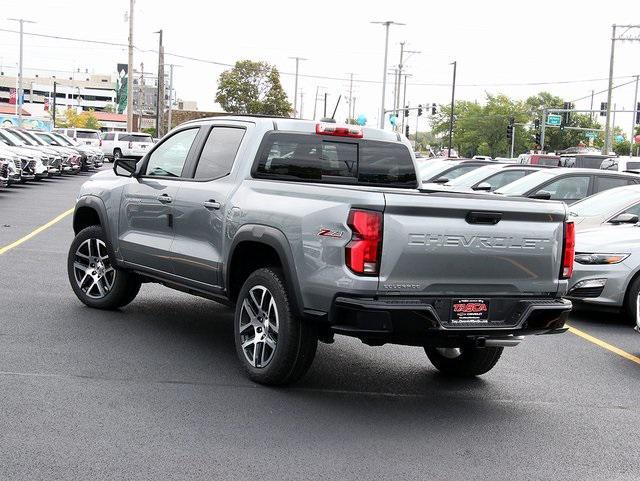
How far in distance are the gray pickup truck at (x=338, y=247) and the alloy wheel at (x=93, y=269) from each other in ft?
3.00

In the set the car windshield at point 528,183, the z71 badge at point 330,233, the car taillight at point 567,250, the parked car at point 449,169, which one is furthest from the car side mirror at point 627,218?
the parked car at point 449,169

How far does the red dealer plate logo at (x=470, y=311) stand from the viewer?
6.44 meters

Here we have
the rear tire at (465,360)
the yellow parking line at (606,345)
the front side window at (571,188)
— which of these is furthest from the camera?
the front side window at (571,188)

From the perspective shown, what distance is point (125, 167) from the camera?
9.20 m

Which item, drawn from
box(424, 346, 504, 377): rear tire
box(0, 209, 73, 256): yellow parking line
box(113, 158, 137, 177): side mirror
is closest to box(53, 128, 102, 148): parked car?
box(0, 209, 73, 256): yellow parking line

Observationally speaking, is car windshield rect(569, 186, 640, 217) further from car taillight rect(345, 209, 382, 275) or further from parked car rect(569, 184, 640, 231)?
car taillight rect(345, 209, 382, 275)

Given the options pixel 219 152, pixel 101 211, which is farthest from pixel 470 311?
pixel 101 211

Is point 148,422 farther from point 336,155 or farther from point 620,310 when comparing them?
point 620,310

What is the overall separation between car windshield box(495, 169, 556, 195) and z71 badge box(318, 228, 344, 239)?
9.35 meters

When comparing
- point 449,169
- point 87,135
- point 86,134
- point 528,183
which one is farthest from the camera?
point 86,134

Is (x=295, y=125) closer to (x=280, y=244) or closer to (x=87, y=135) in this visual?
(x=280, y=244)

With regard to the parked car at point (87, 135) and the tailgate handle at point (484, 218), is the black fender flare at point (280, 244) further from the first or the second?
the parked car at point (87, 135)

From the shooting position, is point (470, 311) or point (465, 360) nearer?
point (470, 311)

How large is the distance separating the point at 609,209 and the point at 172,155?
632 centimetres
